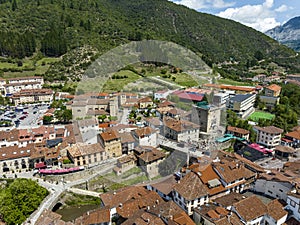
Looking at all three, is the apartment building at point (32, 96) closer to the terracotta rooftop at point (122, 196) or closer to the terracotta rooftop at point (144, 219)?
the terracotta rooftop at point (122, 196)

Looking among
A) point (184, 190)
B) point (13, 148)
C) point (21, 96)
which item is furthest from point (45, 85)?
point (184, 190)

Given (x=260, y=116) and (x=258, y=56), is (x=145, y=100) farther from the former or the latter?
(x=258, y=56)

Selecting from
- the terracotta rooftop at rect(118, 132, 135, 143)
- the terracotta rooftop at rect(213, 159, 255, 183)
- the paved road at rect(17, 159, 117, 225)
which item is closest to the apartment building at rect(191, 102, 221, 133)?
the terracotta rooftop at rect(213, 159, 255, 183)

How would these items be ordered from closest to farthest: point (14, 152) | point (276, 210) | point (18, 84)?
point (276, 210), point (14, 152), point (18, 84)

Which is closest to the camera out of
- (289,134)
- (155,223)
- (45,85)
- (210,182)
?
(155,223)

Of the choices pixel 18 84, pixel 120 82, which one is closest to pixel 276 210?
pixel 120 82

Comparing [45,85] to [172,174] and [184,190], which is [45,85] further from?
[184,190]

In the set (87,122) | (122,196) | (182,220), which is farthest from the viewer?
(87,122)
